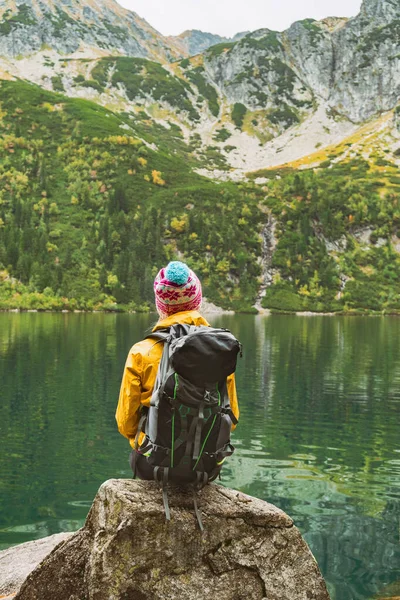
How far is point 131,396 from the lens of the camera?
6.88 meters

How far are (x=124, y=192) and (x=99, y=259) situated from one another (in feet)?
105

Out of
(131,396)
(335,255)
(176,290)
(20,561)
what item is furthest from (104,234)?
(131,396)

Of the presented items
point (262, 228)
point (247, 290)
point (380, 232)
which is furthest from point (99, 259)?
point (380, 232)

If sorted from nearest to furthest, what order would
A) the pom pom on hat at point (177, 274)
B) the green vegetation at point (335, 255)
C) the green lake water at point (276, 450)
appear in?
the pom pom on hat at point (177, 274), the green lake water at point (276, 450), the green vegetation at point (335, 255)

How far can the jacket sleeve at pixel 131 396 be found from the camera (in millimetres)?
6816

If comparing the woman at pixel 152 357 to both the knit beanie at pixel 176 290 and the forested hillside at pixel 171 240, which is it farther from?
the forested hillside at pixel 171 240

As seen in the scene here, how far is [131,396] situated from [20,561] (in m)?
4.50

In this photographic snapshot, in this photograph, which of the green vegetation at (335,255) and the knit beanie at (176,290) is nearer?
the knit beanie at (176,290)

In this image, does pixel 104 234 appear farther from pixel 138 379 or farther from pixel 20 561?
pixel 138 379

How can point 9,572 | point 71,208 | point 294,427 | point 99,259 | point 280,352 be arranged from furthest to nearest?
point 71,208 → point 99,259 → point 280,352 → point 294,427 → point 9,572

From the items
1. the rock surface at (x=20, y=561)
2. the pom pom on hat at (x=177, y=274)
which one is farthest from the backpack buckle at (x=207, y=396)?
the rock surface at (x=20, y=561)

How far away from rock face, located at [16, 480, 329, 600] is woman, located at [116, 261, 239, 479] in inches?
23.7

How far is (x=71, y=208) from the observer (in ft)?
594

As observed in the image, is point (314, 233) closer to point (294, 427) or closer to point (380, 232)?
point (380, 232)
